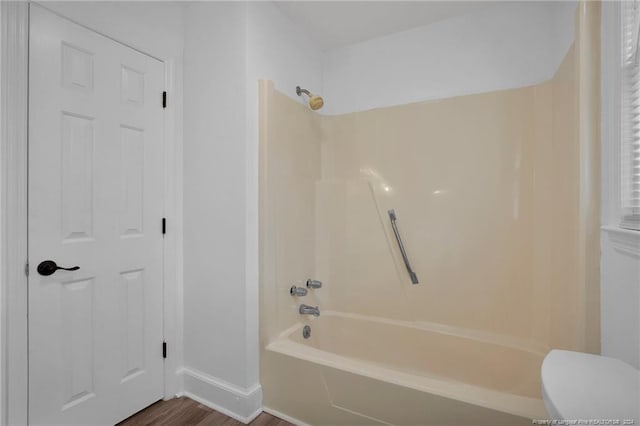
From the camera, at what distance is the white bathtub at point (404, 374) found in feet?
4.21

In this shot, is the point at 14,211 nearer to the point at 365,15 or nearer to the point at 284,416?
the point at 284,416

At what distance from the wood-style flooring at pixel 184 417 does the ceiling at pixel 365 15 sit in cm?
242

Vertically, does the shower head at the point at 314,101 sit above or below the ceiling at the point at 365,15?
below

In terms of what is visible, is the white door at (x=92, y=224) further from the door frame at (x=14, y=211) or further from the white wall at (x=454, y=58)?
the white wall at (x=454, y=58)

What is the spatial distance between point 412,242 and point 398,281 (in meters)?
0.29

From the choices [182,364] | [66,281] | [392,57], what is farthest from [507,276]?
[66,281]

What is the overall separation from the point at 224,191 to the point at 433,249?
138cm

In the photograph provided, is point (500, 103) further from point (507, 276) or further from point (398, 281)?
point (398, 281)

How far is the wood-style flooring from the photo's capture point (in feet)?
5.48

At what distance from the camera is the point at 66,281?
1.47 meters

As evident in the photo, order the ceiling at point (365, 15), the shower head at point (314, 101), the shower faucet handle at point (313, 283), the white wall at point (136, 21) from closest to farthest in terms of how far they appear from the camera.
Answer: the white wall at point (136, 21), the ceiling at point (365, 15), the shower head at point (314, 101), the shower faucet handle at point (313, 283)

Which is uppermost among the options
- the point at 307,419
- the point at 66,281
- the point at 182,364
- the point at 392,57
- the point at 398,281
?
the point at 392,57

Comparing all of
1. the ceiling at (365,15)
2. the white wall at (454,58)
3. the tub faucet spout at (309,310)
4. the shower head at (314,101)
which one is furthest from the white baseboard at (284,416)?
the ceiling at (365,15)

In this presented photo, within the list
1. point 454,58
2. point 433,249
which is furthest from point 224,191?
point 454,58
